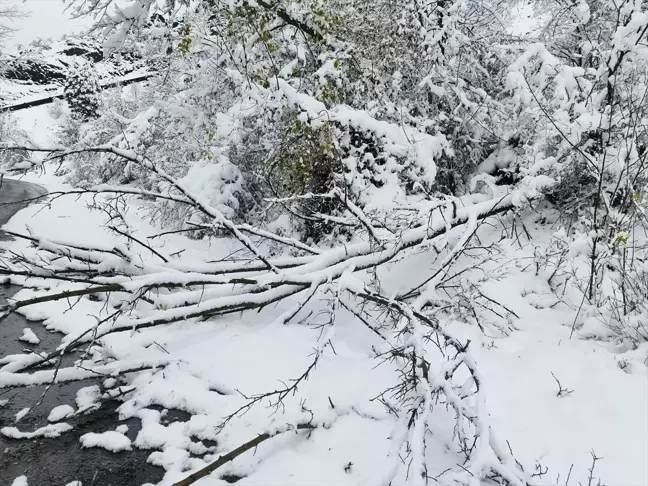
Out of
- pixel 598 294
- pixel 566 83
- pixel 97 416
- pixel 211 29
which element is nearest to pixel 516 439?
pixel 598 294

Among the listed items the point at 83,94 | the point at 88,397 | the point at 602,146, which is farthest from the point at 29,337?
the point at 83,94

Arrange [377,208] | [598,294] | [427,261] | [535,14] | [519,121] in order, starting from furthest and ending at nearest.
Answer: [535,14], [519,121], [427,261], [377,208], [598,294]

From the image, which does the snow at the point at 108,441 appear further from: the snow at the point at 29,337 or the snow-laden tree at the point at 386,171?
the snow at the point at 29,337

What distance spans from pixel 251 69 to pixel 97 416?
4.94 metres

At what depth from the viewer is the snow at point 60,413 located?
3.51 meters

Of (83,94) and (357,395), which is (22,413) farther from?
(83,94)

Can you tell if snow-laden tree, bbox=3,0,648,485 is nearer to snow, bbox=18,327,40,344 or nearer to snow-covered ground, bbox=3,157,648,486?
snow-covered ground, bbox=3,157,648,486

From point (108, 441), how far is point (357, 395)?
1.87 metres

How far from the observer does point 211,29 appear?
6.87 meters

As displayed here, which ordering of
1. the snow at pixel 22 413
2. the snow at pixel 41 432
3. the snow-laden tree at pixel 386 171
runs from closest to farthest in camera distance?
the snow at pixel 41 432 → the snow-laden tree at pixel 386 171 → the snow at pixel 22 413

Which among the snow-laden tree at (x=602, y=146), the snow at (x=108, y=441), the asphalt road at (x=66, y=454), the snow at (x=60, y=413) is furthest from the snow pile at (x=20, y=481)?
the snow-laden tree at (x=602, y=146)

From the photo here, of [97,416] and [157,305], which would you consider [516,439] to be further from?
[97,416]

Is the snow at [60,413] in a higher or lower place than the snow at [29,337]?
higher

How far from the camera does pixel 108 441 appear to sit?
10.6 ft
